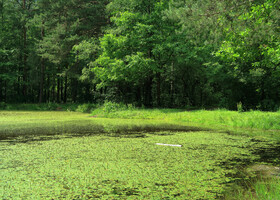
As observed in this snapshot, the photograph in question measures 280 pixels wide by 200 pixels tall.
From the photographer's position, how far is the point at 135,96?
26.5m

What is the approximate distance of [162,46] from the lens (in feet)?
54.1

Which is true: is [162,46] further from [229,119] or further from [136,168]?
[136,168]

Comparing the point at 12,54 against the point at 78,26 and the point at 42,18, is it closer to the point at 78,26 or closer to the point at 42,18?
the point at 42,18

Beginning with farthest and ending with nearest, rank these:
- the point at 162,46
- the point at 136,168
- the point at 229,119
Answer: the point at 162,46 < the point at 229,119 < the point at 136,168

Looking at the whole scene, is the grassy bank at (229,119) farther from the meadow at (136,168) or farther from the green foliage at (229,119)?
the meadow at (136,168)

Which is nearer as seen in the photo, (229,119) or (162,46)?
(229,119)

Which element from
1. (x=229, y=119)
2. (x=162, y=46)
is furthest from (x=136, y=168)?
(x=162, y=46)

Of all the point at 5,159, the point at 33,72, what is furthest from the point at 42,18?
the point at 5,159

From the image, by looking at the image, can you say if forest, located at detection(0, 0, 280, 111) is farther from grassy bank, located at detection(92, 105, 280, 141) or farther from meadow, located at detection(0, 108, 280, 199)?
meadow, located at detection(0, 108, 280, 199)

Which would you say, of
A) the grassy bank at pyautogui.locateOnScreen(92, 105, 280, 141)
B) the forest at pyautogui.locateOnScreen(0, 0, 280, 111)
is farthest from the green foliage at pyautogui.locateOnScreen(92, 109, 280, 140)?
the forest at pyautogui.locateOnScreen(0, 0, 280, 111)

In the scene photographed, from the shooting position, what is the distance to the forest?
839 centimetres

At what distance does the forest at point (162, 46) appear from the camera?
839 centimetres

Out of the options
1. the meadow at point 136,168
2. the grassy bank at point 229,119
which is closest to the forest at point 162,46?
the grassy bank at point 229,119

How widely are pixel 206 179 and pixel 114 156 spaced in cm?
202
